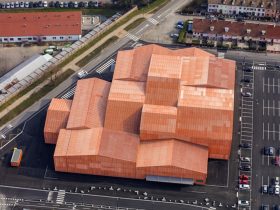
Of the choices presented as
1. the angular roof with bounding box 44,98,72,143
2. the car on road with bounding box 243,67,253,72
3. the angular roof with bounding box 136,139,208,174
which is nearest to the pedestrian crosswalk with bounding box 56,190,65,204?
the angular roof with bounding box 44,98,72,143

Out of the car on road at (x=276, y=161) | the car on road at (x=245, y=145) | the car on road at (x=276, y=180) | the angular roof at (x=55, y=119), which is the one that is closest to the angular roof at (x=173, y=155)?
the car on road at (x=245, y=145)

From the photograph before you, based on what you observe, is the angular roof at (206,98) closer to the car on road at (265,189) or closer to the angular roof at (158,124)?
the angular roof at (158,124)

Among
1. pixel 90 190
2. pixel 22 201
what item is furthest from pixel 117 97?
pixel 22 201

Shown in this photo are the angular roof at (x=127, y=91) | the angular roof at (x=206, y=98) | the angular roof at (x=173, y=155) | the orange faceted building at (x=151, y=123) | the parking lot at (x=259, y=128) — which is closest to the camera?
the angular roof at (x=173, y=155)

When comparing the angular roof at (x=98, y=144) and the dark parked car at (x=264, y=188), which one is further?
the angular roof at (x=98, y=144)

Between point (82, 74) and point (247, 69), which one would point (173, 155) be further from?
point (82, 74)

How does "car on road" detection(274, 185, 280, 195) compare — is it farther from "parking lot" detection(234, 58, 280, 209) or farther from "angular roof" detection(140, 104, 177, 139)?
"angular roof" detection(140, 104, 177, 139)
